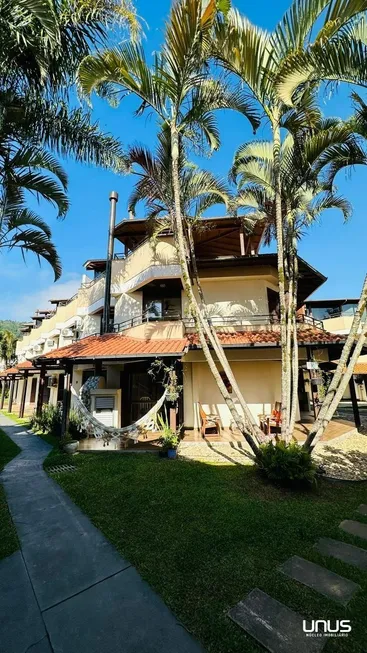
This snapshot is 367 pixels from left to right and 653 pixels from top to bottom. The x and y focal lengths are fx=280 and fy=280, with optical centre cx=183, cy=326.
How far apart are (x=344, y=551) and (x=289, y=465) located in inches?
66.0

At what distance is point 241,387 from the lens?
11.9 meters

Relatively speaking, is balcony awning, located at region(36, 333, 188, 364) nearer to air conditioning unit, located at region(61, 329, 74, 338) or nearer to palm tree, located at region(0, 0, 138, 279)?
palm tree, located at region(0, 0, 138, 279)

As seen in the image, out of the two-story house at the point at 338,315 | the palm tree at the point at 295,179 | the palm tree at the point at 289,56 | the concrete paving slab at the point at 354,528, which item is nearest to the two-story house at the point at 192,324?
the palm tree at the point at 295,179

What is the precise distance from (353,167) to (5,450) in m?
12.8

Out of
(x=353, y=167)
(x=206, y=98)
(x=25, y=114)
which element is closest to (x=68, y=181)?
(x=25, y=114)

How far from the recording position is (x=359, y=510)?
4688 millimetres

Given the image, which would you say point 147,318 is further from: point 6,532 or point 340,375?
point 6,532

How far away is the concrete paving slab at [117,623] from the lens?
2.35 meters

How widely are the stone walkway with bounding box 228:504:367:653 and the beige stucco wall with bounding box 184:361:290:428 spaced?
822cm

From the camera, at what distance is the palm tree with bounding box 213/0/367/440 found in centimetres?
484

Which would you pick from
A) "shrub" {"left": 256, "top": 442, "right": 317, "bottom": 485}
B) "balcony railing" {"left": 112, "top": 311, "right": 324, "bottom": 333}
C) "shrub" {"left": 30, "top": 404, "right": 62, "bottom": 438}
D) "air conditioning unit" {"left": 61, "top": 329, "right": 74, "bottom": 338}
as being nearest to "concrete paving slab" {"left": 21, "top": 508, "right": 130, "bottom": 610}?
"shrub" {"left": 256, "top": 442, "right": 317, "bottom": 485}

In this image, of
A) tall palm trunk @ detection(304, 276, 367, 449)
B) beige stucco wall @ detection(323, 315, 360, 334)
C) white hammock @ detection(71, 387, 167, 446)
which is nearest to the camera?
tall palm trunk @ detection(304, 276, 367, 449)

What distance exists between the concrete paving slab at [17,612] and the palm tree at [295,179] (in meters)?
4.80

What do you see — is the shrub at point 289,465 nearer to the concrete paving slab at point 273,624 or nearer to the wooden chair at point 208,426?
the concrete paving slab at point 273,624
